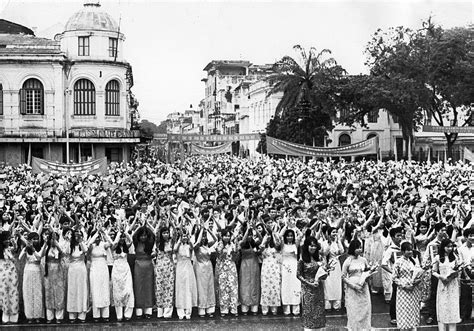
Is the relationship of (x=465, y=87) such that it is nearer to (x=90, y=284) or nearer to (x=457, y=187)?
(x=457, y=187)

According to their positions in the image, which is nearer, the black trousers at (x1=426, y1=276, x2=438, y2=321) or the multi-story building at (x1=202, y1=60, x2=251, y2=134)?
the black trousers at (x1=426, y1=276, x2=438, y2=321)

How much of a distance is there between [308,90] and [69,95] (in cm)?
1604

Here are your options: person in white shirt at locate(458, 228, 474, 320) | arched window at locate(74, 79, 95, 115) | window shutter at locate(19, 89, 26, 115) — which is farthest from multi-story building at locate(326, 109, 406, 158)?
person in white shirt at locate(458, 228, 474, 320)

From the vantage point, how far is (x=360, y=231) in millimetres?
11922

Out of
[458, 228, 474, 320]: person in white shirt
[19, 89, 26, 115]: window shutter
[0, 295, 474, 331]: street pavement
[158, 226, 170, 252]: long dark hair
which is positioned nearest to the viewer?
[458, 228, 474, 320]: person in white shirt

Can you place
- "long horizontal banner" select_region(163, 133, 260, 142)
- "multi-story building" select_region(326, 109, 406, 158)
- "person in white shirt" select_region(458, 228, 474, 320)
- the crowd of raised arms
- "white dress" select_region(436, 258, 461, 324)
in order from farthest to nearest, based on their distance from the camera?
"multi-story building" select_region(326, 109, 406, 158) < "long horizontal banner" select_region(163, 133, 260, 142) < "person in white shirt" select_region(458, 228, 474, 320) < "white dress" select_region(436, 258, 461, 324) < the crowd of raised arms

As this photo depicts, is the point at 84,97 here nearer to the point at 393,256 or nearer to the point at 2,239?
the point at 2,239

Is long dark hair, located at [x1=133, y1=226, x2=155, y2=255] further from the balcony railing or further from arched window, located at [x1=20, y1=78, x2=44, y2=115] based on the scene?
arched window, located at [x1=20, y1=78, x2=44, y2=115]

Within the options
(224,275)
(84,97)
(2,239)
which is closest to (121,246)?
(224,275)

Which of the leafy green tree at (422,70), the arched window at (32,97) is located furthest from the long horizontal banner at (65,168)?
the arched window at (32,97)

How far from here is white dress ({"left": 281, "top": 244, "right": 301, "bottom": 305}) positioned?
35.6 ft

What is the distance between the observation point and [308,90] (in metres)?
46.1

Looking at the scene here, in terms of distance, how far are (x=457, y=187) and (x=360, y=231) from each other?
796 centimetres

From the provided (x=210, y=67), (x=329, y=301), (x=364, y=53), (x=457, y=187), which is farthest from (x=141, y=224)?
(x=210, y=67)
